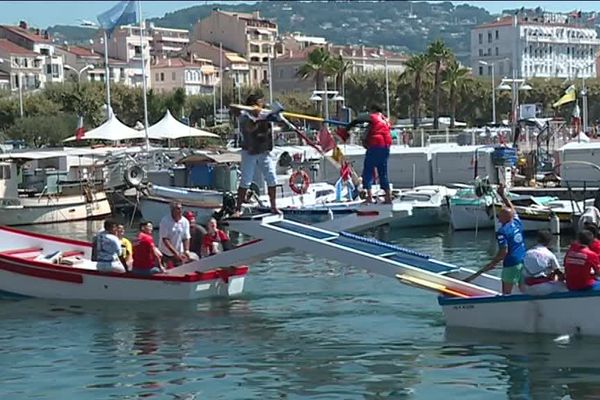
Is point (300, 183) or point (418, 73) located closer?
point (300, 183)

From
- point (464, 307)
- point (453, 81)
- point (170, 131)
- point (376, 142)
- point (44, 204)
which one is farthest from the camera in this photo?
point (453, 81)

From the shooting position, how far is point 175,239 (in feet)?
73.2

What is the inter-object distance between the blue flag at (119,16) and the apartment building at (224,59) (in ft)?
325

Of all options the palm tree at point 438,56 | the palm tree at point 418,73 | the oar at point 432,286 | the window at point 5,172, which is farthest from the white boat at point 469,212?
the palm tree at point 418,73

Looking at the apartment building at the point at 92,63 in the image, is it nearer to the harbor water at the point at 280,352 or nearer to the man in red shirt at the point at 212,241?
the man in red shirt at the point at 212,241

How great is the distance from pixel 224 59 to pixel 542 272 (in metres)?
146

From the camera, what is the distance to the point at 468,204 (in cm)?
3931

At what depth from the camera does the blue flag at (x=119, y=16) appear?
182 feet

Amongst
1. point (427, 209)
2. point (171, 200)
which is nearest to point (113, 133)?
point (171, 200)

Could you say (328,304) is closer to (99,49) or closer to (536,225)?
(536,225)

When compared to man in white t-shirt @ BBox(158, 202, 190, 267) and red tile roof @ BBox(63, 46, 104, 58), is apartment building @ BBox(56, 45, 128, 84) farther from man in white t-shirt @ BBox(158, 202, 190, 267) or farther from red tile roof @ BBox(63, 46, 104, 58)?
man in white t-shirt @ BBox(158, 202, 190, 267)

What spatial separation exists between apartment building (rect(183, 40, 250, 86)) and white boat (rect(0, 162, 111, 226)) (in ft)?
352

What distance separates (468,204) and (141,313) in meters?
20.2

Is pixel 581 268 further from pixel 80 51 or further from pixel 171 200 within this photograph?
pixel 80 51
